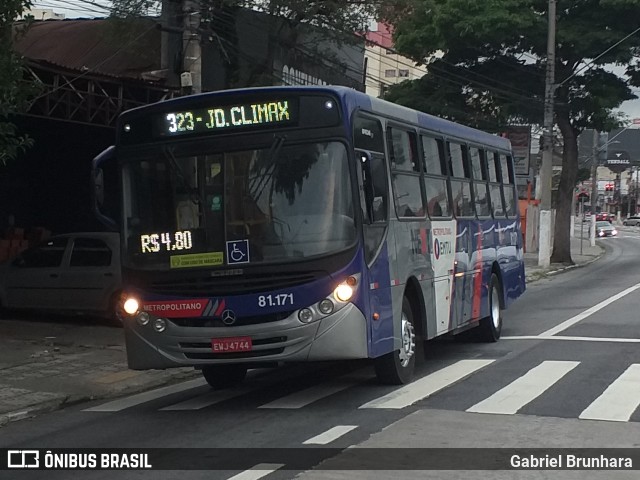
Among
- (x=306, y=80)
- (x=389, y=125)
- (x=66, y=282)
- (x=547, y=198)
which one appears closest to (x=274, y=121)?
(x=389, y=125)

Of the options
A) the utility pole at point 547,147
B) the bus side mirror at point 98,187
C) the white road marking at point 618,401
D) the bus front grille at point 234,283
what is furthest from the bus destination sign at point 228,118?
the utility pole at point 547,147

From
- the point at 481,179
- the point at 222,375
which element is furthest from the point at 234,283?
the point at 481,179

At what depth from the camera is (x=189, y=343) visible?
954cm

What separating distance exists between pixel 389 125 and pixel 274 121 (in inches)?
68.4

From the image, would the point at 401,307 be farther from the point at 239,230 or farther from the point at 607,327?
the point at 607,327

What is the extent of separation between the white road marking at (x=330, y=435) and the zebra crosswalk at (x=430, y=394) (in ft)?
3.25

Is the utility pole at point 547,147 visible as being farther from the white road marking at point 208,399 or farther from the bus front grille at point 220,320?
the bus front grille at point 220,320

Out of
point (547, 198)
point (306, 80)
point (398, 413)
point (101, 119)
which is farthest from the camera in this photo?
point (547, 198)

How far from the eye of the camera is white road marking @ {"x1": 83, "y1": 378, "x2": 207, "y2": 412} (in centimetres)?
1033

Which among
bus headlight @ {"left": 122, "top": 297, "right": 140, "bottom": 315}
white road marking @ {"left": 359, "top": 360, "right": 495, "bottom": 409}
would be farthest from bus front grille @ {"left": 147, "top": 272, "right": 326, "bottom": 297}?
white road marking @ {"left": 359, "top": 360, "right": 495, "bottom": 409}

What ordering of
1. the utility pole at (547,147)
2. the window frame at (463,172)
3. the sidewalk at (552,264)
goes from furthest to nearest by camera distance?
1. the utility pole at (547,147)
2. the sidewalk at (552,264)
3. the window frame at (463,172)

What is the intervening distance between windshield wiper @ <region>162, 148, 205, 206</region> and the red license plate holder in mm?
1334

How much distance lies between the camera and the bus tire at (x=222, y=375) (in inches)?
436

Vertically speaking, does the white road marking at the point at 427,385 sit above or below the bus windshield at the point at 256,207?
below
